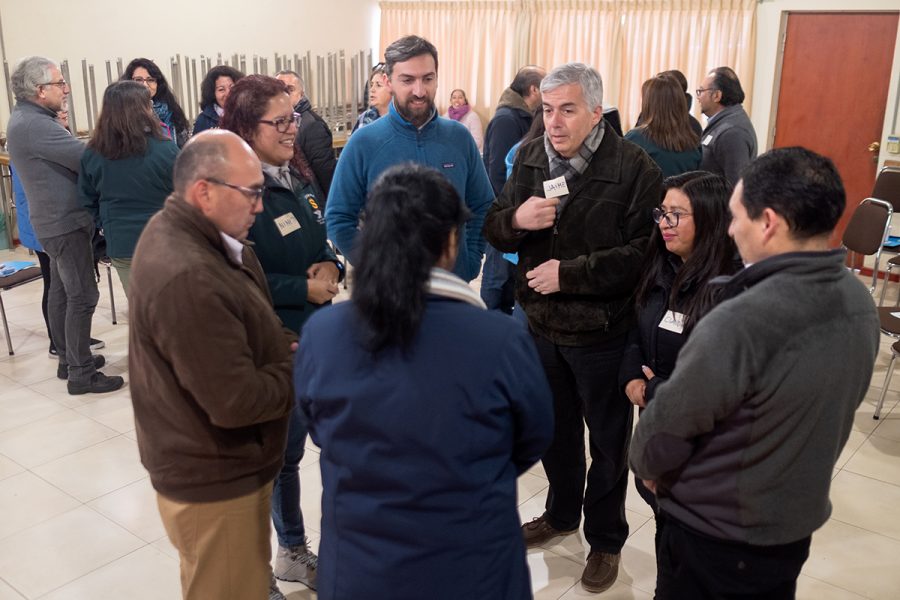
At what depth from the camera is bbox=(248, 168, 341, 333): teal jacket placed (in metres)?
2.16

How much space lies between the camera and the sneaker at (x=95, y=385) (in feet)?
13.3

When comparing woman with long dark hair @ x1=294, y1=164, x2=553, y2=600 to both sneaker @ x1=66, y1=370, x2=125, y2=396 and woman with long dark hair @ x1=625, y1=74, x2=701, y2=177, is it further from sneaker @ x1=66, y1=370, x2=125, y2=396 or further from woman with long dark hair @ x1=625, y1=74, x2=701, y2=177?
sneaker @ x1=66, y1=370, x2=125, y2=396

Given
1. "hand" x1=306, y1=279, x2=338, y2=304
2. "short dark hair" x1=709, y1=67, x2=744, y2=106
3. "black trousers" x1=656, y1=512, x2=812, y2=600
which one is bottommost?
"black trousers" x1=656, y1=512, x2=812, y2=600

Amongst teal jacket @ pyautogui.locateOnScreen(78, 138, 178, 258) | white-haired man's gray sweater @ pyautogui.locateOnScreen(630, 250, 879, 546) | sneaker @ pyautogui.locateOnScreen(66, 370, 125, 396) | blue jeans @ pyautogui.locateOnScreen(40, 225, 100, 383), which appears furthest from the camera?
sneaker @ pyautogui.locateOnScreen(66, 370, 125, 396)

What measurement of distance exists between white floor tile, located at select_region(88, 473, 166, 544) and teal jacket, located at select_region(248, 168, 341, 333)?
1.17 metres

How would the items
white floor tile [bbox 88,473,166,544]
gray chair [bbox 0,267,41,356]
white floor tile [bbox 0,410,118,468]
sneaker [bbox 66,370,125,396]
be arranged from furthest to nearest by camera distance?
gray chair [bbox 0,267,41,356] < sneaker [bbox 66,370,125,396] < white floor tile [bbox 0,410,118,468] < white floor tile [bbox 88,473,166,544]

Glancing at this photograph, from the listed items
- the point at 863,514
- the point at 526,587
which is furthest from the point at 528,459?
the point at 863,514

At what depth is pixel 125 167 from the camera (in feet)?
11.8

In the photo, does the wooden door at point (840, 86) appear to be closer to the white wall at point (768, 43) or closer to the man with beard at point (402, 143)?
the white wall at point (768, 43)

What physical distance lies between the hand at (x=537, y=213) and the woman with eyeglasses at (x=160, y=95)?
307cm

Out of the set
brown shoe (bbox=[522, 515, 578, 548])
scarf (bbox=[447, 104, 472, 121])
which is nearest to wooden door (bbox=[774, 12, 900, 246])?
scarf (bbox=[447, 104, 472, 121])

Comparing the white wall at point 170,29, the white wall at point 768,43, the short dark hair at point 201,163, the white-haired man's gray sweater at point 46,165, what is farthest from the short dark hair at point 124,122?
the white wall at point 768,43

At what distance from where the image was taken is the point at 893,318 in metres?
3.92

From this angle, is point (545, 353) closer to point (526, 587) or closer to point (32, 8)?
point (526, 587)
